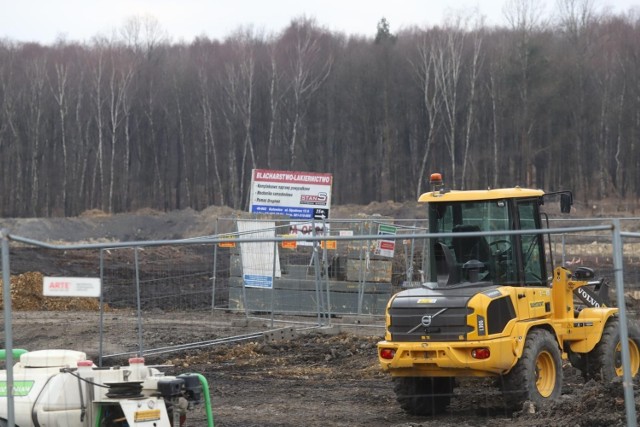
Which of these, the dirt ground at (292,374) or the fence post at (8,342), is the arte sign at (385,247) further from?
the fence post at (8,342)

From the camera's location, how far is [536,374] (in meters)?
10.0

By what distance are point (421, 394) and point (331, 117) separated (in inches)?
2288

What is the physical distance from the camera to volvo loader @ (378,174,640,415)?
953 centimetres

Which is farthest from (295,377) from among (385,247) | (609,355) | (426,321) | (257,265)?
(385,247)

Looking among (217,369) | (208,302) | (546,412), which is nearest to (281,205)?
(208,302)

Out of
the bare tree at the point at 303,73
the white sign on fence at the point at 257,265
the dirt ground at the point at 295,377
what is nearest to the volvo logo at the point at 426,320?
the dirt ground at the point at 295,377

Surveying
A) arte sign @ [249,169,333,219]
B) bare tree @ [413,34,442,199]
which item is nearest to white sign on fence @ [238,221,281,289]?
arte sign @ [249,169,333,219]

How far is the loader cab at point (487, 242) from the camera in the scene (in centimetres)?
1017

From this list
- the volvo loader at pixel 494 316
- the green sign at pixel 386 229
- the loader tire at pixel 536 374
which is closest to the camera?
the volvo loader at pixel 494 316

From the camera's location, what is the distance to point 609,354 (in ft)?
36.1

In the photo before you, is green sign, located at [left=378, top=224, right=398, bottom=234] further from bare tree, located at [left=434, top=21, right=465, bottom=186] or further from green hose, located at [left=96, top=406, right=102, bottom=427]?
bare tree, located at [left=434, top=21, right=465, bottom=186]

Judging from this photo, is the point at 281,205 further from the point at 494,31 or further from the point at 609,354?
the point at 494,31

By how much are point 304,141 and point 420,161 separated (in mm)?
8330

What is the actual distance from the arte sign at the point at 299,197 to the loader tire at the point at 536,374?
44.6ft
